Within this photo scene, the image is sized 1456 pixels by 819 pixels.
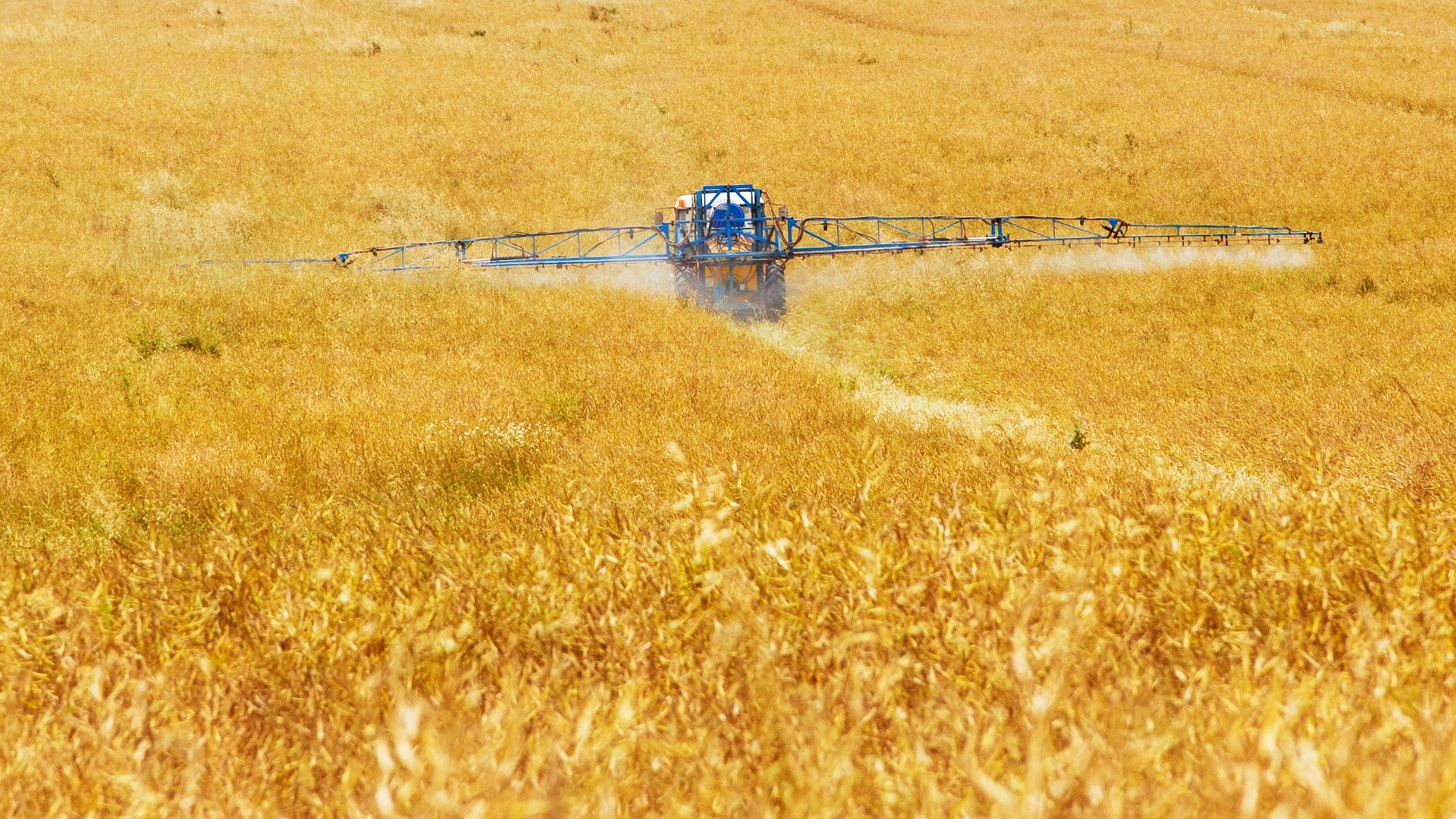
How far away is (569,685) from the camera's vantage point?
2.37 m

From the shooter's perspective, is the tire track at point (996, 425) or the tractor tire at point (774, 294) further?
the tractor tire at point (774, 294)

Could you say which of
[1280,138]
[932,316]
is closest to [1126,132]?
[1280,138]

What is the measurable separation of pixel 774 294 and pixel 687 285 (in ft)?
5.67

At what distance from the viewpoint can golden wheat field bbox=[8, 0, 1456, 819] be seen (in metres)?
1.67

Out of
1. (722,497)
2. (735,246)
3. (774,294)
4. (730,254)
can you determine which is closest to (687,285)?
(730,254)

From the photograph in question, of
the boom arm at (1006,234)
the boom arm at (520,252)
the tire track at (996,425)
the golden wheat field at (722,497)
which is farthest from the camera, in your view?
the boom arm at (1006,234)

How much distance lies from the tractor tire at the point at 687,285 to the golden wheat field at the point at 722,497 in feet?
2.03

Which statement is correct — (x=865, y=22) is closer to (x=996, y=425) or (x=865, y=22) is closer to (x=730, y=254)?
(x=730, y=254)

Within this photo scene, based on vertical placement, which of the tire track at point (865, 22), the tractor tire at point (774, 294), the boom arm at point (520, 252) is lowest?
the tractor tire at point (774, 294)

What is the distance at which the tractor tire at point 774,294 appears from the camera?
17.0m

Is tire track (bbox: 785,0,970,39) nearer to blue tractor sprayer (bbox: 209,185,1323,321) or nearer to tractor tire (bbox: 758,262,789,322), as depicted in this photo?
blue tractor sprayer (bbox: 209,185,1323,321)

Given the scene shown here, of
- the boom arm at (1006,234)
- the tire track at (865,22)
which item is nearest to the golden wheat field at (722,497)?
the boom arm at (1006,234)

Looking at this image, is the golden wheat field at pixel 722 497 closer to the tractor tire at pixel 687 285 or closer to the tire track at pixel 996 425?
the tire track at pixel 996 425

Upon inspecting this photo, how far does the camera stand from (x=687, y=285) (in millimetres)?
17203
